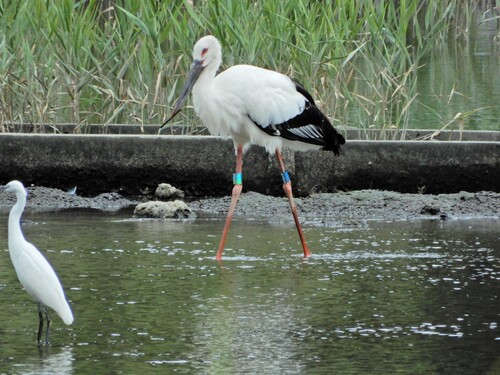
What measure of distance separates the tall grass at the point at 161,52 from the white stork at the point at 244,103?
2001mm

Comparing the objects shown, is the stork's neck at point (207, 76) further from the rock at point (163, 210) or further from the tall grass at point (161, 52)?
the tall grass at point (161, 52)

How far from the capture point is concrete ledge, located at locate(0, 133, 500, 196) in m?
11.5

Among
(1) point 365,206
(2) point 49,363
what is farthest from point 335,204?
(2) point 49,363

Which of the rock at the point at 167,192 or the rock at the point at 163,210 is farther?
the rock at the point at 167,192

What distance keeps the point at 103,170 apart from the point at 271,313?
473 centimetres

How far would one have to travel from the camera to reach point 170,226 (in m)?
10.3

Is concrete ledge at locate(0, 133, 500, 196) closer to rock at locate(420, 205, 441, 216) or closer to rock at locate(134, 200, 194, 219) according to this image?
rock at locate(420, 205, 441, 216)

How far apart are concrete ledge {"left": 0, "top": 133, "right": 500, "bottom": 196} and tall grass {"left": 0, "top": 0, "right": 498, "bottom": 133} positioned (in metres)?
0.67

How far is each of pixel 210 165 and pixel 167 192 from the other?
42cm

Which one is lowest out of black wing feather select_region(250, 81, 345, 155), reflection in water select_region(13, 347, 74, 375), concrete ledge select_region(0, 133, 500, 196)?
reflection in water select_region(13, 347, 74, 375)

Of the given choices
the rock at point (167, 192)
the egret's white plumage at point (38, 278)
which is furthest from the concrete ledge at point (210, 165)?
the egret's white plumage at point (38, 278)

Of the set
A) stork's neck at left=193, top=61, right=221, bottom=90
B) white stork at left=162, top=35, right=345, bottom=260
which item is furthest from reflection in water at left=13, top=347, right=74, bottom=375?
stork's neck at left=193, top=61, right=221, bottom=90

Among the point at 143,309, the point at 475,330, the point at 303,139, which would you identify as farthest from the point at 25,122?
the point at 475,330

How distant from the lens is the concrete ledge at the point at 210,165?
11477 millimetres
